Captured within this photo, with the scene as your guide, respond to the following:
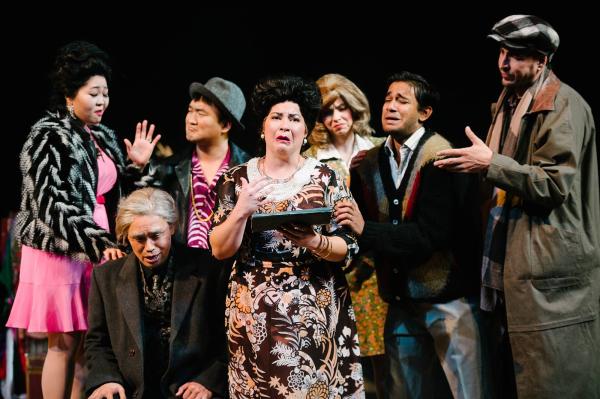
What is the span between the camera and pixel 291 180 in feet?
10.1

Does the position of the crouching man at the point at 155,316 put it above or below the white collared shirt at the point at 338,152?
below

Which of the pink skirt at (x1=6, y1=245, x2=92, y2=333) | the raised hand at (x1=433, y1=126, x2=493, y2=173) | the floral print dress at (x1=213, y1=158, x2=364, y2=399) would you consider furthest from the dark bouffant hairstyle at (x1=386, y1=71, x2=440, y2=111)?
the pink skirt at (x1=6, y1=245, x2=92, y2=333)

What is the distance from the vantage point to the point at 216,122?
4.09 m

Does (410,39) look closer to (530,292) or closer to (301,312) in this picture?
(530,292)

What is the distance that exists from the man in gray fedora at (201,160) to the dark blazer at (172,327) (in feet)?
2.14

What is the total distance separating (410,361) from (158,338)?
4.06 feet

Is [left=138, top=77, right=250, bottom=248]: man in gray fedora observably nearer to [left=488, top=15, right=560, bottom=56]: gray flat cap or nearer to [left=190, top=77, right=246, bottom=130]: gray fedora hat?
[left=190, top=77, right=246, bottom=130]: gray fedora hat

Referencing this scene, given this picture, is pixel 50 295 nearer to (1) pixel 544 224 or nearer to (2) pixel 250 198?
(2) pixel 250 198

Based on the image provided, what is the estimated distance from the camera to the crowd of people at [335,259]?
119 inches

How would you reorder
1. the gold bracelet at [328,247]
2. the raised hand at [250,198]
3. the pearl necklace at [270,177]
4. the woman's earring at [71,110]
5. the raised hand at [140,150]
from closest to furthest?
1. the raised hand at [250,198]
2. the gold bracelet at [328,247]
3. the pearl necklace at [270,177]
4. the woman's earring at [71,110]
5. the raised hand at [140,150]

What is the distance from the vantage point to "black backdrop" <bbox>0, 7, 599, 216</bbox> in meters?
4.97

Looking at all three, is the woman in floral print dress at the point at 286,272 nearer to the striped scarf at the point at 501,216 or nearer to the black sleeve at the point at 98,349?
the black sleeve at the point at 98,349

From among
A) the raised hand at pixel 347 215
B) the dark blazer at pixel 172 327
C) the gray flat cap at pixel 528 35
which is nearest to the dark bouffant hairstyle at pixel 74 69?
the dark blazer at pixel 172 327

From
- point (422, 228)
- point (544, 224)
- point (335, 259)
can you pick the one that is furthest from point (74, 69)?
point (544, 224)
